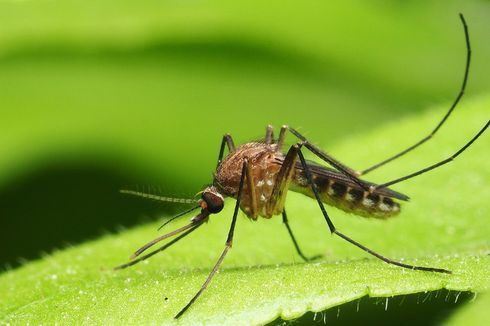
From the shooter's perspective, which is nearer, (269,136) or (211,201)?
(211,201)

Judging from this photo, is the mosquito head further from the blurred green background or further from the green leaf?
the blurred green background

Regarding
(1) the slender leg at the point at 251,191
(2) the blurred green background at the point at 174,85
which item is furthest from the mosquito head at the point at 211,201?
(2) the blurred green background at the point at 174,85

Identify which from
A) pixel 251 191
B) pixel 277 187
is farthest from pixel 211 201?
pixel 277 187

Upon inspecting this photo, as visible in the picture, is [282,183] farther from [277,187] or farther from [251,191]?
[251,191]

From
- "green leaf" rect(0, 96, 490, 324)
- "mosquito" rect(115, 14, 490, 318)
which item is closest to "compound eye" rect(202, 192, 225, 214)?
"mosquito" rect(115, 14, 490, 318)

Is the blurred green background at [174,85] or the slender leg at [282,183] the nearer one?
the slender leg at [282,183]

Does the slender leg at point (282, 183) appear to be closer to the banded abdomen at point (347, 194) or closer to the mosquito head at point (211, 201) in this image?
the banded abdomen at point (347, 194)
